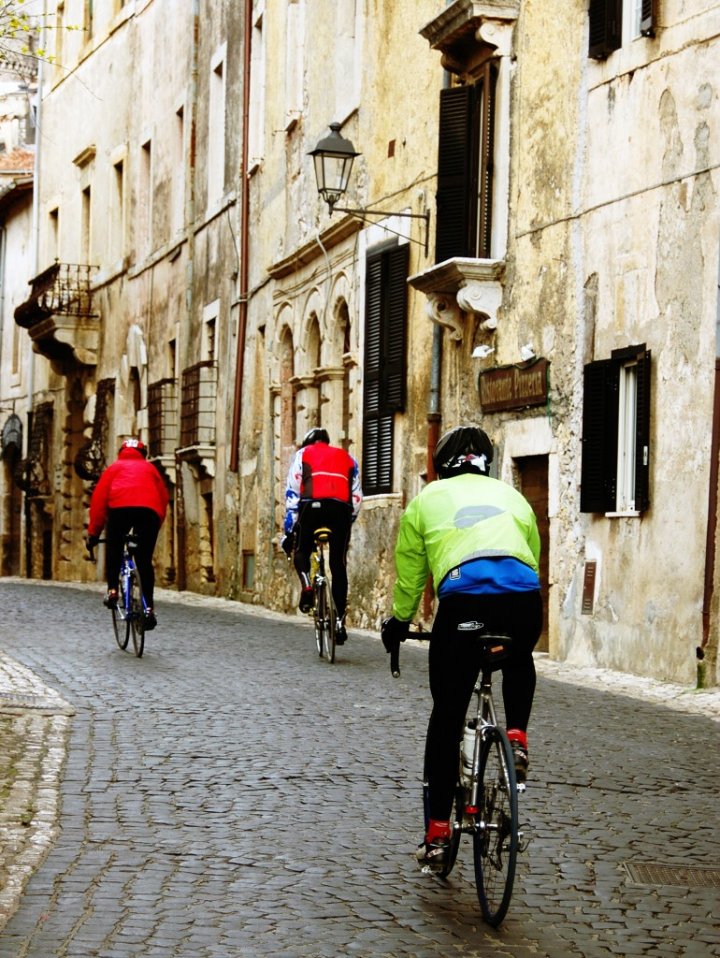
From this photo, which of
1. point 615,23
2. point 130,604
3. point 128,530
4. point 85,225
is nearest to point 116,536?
point 128,530

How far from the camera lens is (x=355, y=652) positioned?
17125mm

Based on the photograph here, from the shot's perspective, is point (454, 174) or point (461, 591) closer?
point (461, 591)

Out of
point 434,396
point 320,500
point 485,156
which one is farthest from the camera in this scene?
point 434,396

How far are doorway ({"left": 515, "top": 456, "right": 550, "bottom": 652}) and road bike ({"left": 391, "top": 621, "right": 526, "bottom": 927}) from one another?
38.0ft

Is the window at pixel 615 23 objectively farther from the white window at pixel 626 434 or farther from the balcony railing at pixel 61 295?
the balcony railing at pixel 61 295

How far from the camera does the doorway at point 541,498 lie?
61.1ft

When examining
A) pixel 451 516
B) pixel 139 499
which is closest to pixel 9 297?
pixel 139 499

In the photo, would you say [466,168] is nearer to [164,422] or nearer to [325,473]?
[325,473]

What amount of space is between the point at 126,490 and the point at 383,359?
6.68m

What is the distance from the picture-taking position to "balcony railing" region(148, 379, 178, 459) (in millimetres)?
33500

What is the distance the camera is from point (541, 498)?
62.0 feet

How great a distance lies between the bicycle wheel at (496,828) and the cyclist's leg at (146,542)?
381 inches

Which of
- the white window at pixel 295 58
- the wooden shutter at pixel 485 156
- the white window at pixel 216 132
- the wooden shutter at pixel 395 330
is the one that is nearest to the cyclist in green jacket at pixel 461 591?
the wooden shutter at pixel 485 156

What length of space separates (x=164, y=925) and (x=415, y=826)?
223 centimetres
